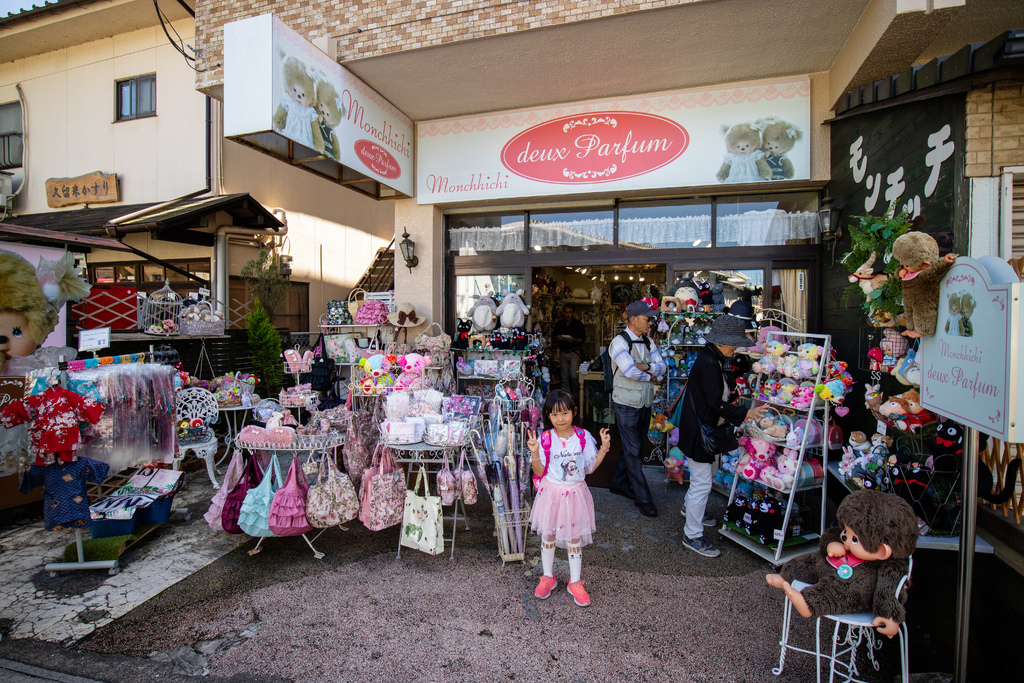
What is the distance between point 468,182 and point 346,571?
5.46 meters

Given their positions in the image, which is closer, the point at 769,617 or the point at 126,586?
the point at 769,617

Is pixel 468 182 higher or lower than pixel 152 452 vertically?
higher

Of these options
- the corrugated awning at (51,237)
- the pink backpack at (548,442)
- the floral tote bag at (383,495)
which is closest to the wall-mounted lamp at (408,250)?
the corrugated awning at (51,237)

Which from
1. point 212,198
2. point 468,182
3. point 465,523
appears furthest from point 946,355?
point 212,198

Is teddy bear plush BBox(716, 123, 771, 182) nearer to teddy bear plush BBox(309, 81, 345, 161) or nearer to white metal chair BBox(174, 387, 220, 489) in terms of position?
teddy bear plush BBox(309, 81, 345, 161)

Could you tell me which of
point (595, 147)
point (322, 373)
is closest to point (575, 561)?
point (595, 147)

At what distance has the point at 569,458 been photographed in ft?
11.3

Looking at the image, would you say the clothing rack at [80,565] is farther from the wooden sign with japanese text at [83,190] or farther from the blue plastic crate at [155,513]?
the wooden sign with japanese text at [83,190]

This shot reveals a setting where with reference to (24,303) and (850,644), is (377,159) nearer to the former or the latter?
(24,303)

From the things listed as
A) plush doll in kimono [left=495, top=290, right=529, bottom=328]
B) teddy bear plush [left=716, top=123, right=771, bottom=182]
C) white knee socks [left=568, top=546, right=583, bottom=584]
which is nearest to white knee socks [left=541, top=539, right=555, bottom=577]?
white knee socks [left=568, top=546, right=583, bottom=584]

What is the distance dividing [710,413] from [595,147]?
14.0 ft

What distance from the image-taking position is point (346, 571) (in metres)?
3.94

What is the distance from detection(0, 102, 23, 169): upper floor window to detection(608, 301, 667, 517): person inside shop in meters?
16.3

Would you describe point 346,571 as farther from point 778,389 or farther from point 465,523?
point 778,389
